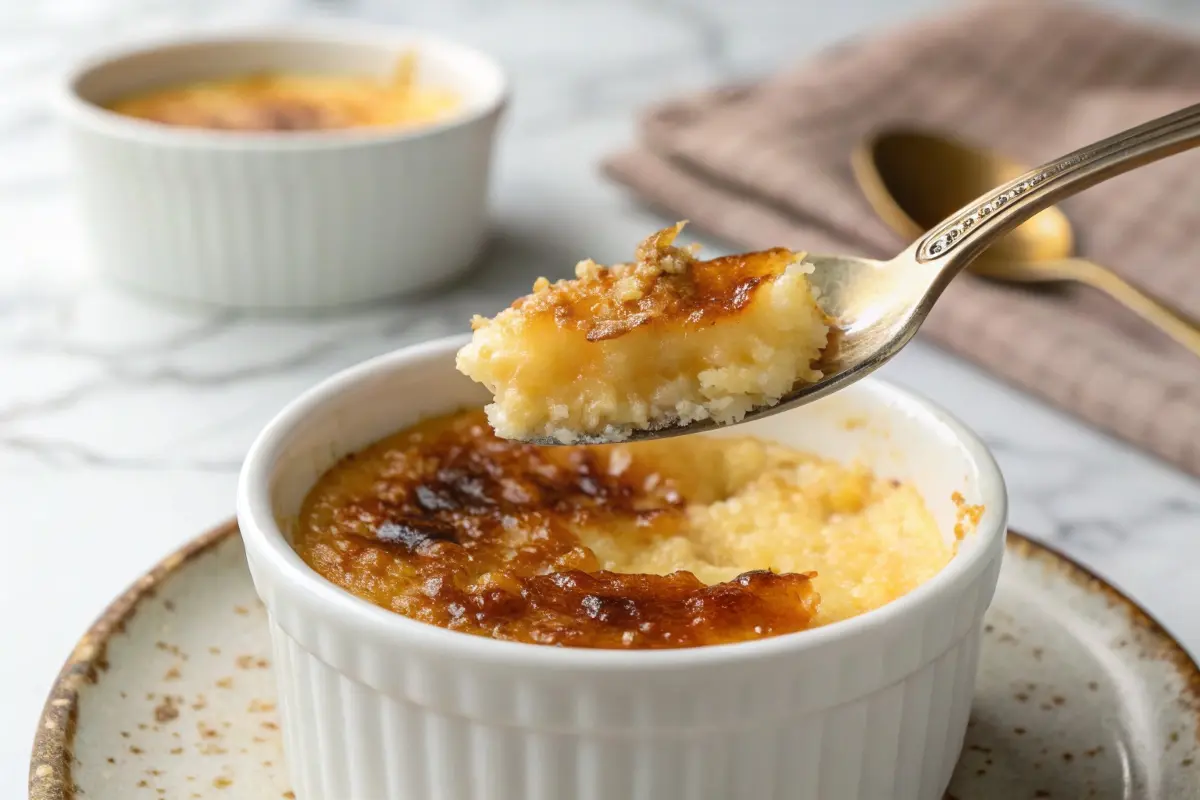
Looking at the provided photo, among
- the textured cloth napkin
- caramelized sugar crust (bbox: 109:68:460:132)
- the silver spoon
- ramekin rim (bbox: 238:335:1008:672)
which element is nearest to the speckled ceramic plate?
ramekin rim (bbox: 238:335:1008:672)

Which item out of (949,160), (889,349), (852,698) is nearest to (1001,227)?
(889,349)

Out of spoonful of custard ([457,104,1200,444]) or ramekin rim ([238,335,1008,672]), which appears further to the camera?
spoonful of custard ([457,104,1200,444])

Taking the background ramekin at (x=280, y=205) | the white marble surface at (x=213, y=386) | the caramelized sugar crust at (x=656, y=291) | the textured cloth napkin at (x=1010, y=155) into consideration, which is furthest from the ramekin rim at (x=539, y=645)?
the background ramekin at (x=280, y=205)

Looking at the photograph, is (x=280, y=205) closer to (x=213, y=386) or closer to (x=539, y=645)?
(x=213, y=386)

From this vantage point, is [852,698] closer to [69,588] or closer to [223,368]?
[69,588]

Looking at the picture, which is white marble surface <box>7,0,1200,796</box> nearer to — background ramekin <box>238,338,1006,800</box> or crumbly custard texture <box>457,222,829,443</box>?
background ramekin <box>238,338,1006,800</box>

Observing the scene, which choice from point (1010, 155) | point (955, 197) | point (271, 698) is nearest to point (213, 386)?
point (271, 698)
